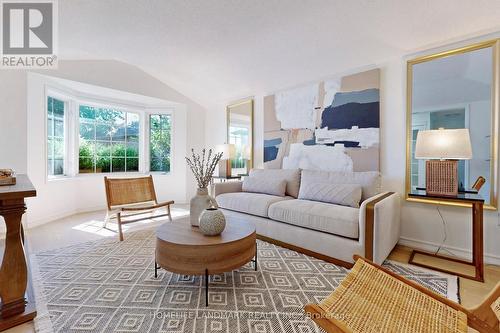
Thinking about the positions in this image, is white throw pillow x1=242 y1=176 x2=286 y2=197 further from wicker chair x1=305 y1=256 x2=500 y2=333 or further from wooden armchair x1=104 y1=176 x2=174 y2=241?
wicker chair x1=305 y1=256 x2=500 y2=333

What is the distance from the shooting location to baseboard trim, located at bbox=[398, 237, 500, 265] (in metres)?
2.30

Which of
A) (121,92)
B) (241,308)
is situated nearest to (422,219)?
(241,308)

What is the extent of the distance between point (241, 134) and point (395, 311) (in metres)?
3.94

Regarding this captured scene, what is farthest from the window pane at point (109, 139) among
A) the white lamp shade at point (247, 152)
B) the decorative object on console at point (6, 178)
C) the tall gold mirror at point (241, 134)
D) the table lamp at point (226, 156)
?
the decorative object on console at point (6, 178)

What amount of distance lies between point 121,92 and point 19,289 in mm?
3655

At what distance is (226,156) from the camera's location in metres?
4.42

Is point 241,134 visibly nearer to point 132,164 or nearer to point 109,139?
point 132,164

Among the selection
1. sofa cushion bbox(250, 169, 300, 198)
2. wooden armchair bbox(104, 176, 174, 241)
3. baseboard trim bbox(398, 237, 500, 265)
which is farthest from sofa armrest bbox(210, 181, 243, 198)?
baseboard trim bbox(398, 237, 500, 265)

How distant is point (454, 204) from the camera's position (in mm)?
2461

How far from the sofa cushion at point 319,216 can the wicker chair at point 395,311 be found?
973 millimetres

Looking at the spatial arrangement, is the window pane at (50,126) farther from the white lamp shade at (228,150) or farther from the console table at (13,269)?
the console table at (13,269)

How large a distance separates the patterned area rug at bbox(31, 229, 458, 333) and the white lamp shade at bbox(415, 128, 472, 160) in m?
1.05

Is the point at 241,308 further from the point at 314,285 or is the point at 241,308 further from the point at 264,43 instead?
the point at 264,43

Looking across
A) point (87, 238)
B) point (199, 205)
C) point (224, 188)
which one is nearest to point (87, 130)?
point (87, 238)
